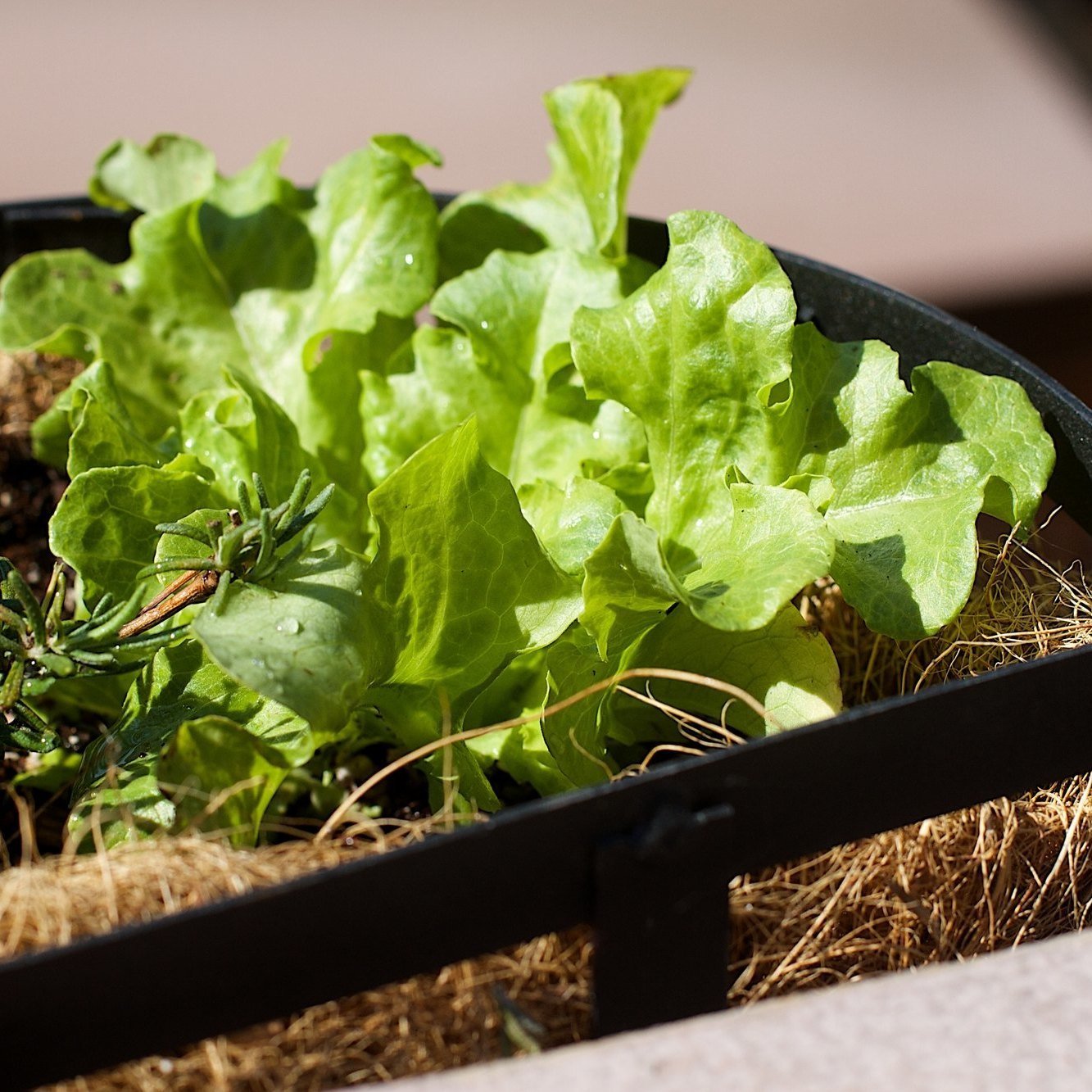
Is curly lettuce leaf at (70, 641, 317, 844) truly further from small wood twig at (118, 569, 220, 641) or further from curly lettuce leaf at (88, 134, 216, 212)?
curly lettuce leaf at (88, 134, 216, 212)

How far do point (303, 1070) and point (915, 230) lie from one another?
55.7 inches

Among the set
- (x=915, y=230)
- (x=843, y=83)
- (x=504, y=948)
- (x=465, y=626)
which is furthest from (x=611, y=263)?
(x=843, y=83)

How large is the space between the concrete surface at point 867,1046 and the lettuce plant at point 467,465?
0.08m

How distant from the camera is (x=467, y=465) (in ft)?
1.32

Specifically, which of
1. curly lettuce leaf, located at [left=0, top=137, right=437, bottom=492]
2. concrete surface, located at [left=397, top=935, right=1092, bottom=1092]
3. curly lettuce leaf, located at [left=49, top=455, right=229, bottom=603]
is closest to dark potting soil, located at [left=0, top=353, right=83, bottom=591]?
curly lettuce leaf, located at [left=0, top=137, right=437, bottom=492]

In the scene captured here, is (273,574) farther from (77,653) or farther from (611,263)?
(611,263)

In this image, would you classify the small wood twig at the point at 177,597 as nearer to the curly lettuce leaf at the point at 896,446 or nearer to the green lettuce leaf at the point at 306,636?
the green lettuce leaf at the point at 306,636

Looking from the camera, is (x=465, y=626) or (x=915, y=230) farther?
(x=915, y=230)

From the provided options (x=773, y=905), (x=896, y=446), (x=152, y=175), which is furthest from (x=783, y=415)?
(x=152, y=175)

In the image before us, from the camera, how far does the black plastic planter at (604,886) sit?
0.29 meters

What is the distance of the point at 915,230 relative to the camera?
154 cm

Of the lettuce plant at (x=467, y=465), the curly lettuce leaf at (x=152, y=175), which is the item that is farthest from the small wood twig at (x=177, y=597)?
the curly lettuce leaf at (x=152, y=175)

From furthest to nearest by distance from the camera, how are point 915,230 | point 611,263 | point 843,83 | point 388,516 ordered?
point 843,83, point 915,230, point 611,263, point 388,516

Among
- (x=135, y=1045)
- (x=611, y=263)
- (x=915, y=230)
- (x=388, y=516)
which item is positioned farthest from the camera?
(x=915, y=230)
